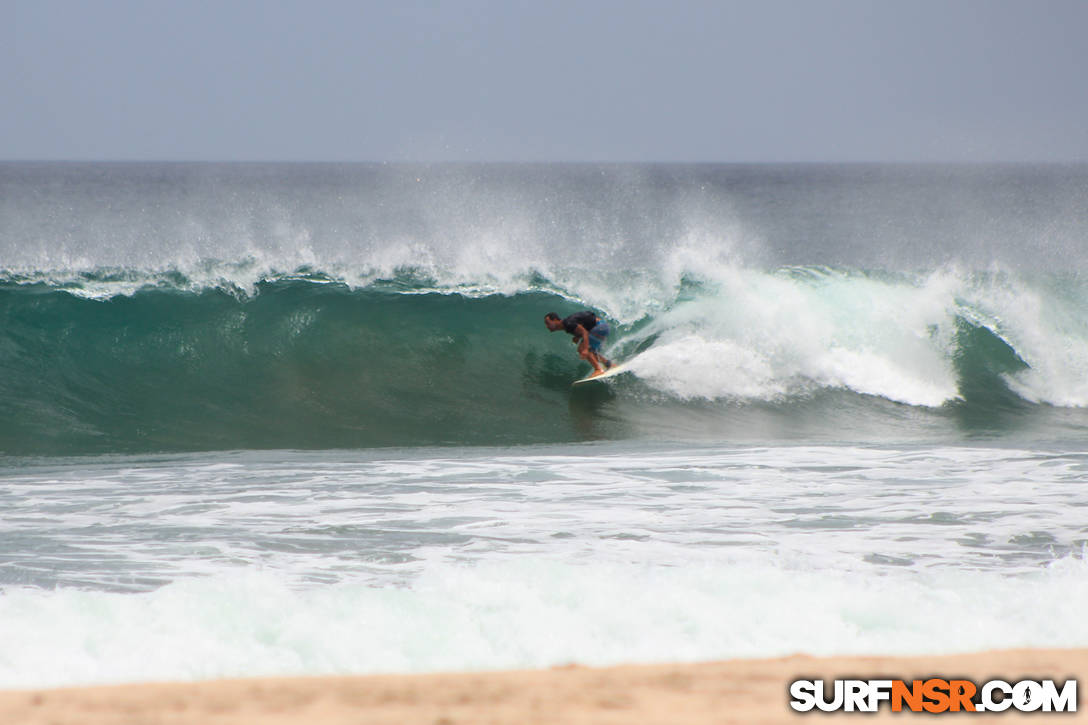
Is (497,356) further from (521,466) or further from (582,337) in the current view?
(521,466)

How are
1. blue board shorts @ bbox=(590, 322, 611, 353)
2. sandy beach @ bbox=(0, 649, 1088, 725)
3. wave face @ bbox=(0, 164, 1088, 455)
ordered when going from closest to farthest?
sandy beach @ bbox=(0, 649, 1088, 725), wave face @ bbox=(0, 164, 1088, 455), blue board shorts @ bbox=(590, 322, 611, 353)

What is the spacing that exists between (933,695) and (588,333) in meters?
8.05

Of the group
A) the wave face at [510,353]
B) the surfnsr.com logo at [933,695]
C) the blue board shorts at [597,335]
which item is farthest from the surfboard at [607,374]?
the surfnsr.com logo at [933,695]

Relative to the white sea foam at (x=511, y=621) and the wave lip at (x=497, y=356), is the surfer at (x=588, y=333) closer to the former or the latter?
the wave lip at (x=497, y=356)

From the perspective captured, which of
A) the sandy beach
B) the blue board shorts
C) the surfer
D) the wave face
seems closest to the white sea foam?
the sandy beach

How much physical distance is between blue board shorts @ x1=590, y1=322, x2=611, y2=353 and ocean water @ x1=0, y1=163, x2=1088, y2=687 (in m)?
0.53

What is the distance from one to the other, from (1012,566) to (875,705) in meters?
2.17

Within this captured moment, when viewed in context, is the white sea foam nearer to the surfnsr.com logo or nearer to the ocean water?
the ocean water

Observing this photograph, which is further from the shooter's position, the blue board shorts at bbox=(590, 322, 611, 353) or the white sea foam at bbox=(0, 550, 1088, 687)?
the blue board shorts at bbox=(590, 322, 611, 353)

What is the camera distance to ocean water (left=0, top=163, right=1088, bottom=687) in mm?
4492

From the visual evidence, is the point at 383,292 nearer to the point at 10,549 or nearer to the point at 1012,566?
the point at 10,549

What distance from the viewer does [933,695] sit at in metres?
3.70

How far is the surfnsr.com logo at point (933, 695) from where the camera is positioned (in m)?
3.57

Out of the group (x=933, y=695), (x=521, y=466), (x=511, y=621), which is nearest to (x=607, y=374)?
(x=521, y=466)
